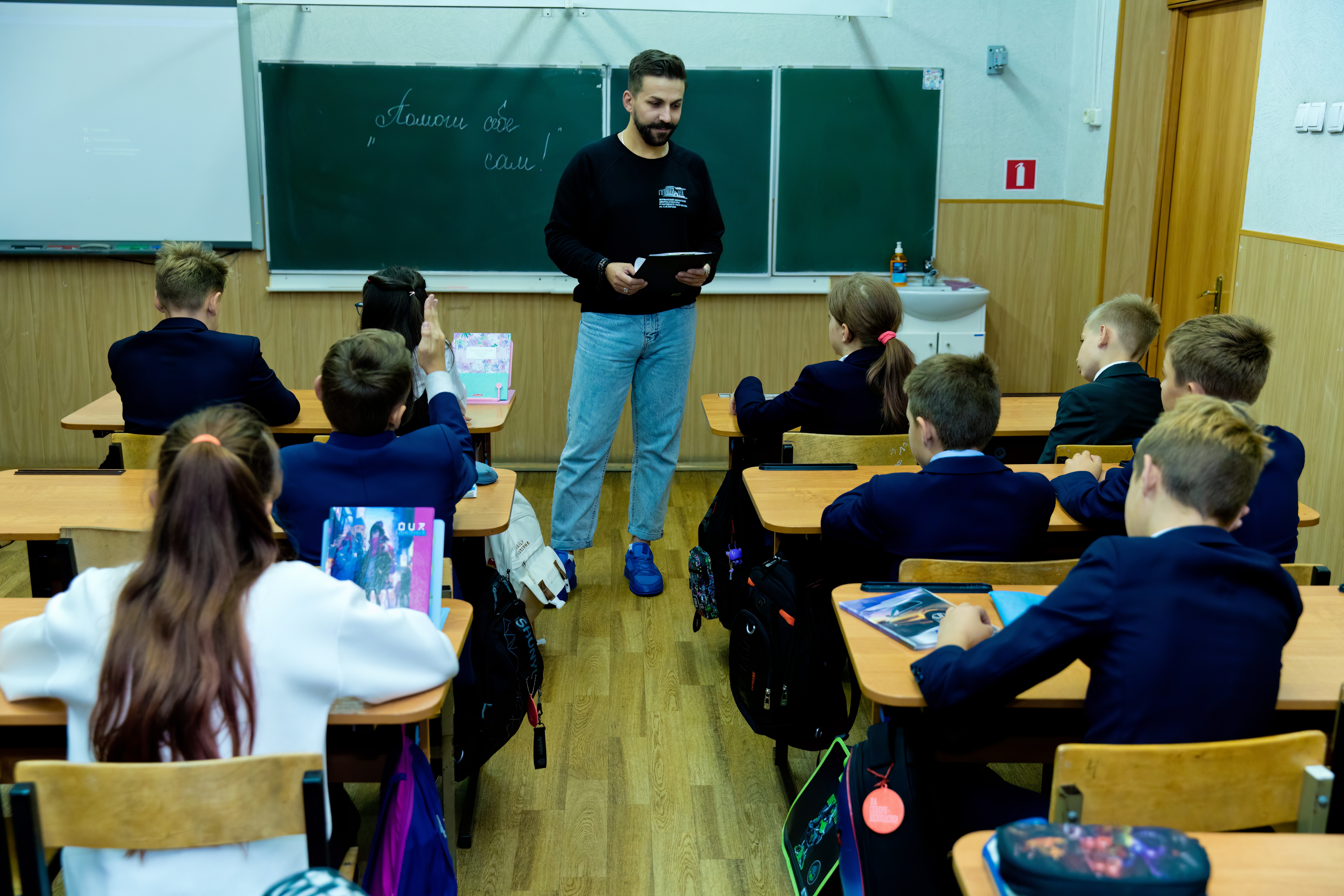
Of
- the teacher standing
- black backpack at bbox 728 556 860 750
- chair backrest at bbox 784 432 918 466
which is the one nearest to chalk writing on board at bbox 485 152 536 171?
the teacher standing

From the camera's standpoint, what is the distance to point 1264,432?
2.25m

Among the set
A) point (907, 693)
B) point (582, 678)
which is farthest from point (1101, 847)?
point (582, 678)

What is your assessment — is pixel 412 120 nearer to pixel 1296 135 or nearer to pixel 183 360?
pixel 183 360

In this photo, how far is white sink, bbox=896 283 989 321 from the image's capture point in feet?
17.3

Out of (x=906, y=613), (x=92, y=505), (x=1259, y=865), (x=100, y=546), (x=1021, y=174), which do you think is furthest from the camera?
(x=1021, y=174)

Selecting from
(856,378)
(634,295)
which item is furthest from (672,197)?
(856,378)

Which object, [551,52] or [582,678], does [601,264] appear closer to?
[582,678]

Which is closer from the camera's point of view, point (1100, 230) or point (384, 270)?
point (384, 270)

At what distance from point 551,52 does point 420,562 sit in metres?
3.92

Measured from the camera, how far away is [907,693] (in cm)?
171

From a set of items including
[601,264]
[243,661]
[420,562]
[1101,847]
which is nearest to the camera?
[1101,847]

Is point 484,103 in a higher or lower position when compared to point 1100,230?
higher

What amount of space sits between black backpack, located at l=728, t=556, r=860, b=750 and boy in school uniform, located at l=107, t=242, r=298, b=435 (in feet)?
5.37

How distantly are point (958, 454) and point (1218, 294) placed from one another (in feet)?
9.15
